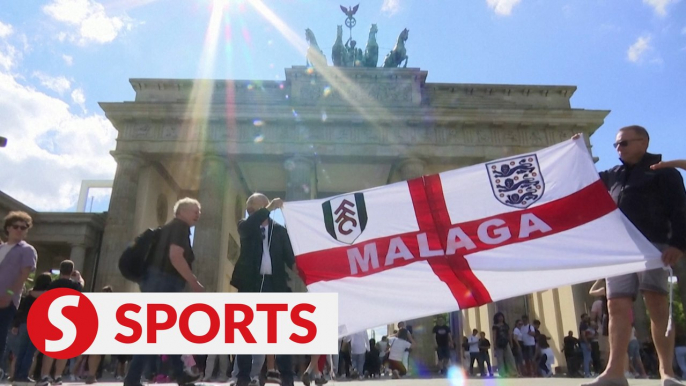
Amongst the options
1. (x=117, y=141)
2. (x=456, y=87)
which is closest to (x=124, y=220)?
(x=117, y=141)

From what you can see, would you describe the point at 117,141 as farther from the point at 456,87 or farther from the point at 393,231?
the point at 393,231

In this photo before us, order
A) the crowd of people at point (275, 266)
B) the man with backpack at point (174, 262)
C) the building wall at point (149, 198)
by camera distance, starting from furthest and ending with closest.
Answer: the building wall at point (149, 198) → the man with backpack at point (174, 262) → the crowd of people at point (275, 266)

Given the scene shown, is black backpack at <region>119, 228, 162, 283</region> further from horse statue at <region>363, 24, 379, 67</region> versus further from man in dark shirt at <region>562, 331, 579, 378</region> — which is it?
horse statue at <region>363, 24, 379, 67</region>

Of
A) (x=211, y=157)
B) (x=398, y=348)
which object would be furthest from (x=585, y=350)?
(x=211, y=157)

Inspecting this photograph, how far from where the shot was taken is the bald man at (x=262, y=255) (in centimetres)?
470

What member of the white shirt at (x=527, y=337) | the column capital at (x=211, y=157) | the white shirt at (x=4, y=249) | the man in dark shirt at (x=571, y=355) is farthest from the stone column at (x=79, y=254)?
the man in dark shirt at (x=571, y=355)

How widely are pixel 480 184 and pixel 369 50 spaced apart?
24.4 meters

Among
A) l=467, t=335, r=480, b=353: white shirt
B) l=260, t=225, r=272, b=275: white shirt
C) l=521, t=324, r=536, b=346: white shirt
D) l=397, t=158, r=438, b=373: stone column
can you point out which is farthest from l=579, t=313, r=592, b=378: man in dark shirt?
l=260, t=225, r=272, b=275: white shirt

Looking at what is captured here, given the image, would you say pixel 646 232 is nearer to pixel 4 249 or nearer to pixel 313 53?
pixel 4 249

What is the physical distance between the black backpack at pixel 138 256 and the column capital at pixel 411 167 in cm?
1929

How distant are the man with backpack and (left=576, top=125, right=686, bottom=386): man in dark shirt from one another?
137 inches

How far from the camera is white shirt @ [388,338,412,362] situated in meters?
11.9

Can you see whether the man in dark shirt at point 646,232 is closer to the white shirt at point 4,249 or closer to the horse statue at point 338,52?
the white shirt at point 4,249

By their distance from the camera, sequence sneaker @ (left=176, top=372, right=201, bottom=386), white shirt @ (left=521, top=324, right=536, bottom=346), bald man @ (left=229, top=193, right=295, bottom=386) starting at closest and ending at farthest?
sneaker @ (left=176, top=372, right=201, bottom=386)
bald man @ (left=229, top=193, right=295, bottom=386)
white shirt @ (left=521, top=324, right=536, bottom=346)
